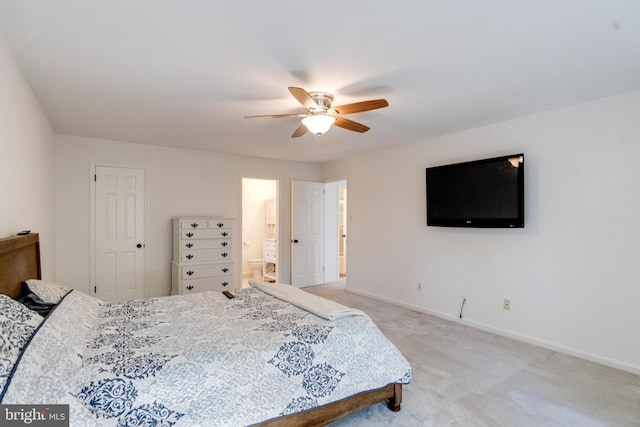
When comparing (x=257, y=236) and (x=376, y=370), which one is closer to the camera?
(x=376, y=370)

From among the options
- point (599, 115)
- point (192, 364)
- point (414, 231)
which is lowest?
point (192, 364)

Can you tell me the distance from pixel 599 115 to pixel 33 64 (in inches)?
183

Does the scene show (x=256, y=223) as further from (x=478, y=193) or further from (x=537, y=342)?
(x=537, y=342)

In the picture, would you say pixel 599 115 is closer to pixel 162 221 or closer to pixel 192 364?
pixel 192 364

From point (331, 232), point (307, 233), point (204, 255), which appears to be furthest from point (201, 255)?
point (331, 232)

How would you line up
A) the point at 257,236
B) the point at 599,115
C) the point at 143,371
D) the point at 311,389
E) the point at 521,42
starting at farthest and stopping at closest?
1. the point at 257,236
2. the point at 599,115
3. the point at 521,42
4. the point at 311,389
5. the point at 143,371

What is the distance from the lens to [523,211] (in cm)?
338

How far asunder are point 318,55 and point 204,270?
352 cm

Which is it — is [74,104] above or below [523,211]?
above

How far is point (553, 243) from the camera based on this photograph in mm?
3277

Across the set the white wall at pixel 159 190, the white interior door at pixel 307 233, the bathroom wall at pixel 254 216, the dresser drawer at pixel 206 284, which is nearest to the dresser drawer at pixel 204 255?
the dresser drawer at pixel 206 284

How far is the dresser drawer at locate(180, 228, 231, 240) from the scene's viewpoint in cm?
457

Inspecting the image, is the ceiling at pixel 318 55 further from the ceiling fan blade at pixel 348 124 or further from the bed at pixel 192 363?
the bed at pixel 192 363

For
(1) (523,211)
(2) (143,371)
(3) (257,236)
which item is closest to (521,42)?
(1) (523,211)
